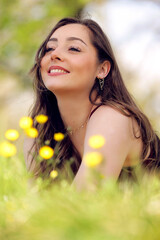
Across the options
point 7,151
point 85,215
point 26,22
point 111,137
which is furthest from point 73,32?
point 26,22

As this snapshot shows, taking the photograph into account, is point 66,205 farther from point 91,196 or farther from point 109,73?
point 109,73

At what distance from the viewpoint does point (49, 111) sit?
2664 millimetres

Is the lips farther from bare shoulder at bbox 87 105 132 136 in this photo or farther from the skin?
bare shoulder at bbox 87 105 132 136

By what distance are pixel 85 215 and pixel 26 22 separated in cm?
645

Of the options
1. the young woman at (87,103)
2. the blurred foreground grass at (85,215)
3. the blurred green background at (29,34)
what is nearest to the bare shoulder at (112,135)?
the young woman at (87,103)

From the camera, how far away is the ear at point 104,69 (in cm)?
246

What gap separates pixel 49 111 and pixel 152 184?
1589 millimetres

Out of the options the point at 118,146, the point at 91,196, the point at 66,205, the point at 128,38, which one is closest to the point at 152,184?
the point at 91,196

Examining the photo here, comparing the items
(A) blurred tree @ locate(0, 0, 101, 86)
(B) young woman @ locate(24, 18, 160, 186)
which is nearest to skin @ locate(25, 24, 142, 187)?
(B) young woman @ locate(24, 18, 160, 186)

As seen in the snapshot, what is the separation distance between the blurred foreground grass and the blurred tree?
5.73 meters

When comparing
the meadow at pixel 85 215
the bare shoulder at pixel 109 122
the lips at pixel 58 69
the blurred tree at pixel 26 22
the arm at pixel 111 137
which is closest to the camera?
the meadow at pixel 85 215

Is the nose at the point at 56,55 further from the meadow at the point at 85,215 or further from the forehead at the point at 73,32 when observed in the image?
the meadow at the point at 85,215

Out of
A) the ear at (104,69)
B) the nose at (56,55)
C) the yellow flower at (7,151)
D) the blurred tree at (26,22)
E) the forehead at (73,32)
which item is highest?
the blurred tree at (26,22)

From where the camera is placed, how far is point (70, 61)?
7.25ft
